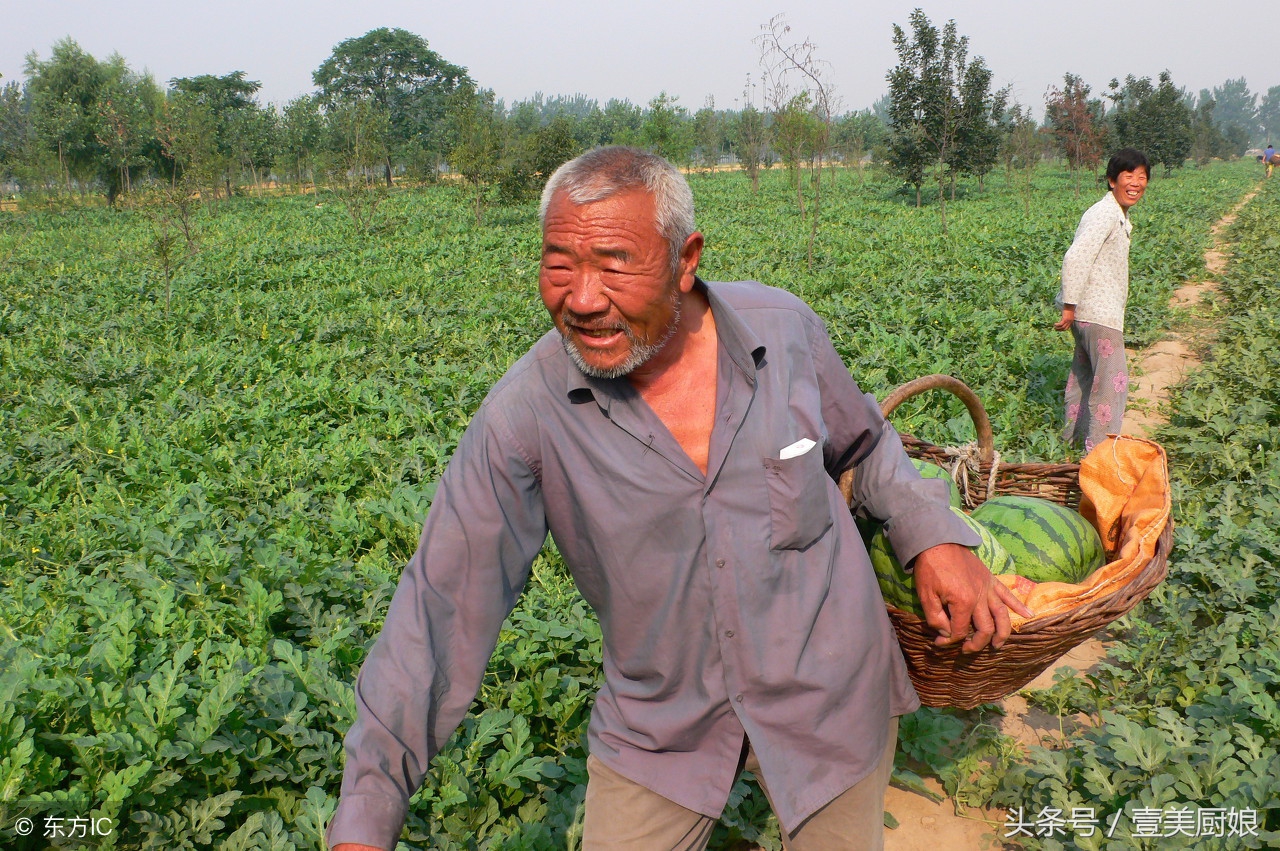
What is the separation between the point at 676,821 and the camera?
6.51ft

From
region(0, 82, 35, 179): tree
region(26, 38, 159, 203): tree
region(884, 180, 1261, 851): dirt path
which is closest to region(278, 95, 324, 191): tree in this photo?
region(26, 38, 159, 203): tree

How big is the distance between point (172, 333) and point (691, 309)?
36.1 ft

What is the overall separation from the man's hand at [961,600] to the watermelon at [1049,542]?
69 centimetres

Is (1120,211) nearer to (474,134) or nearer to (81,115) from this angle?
(474,134)

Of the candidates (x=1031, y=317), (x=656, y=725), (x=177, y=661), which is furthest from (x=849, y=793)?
(x=1031, y=317)

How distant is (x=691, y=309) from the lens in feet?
6.84

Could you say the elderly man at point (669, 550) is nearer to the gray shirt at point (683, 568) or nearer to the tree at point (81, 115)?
the gray shirt at point (683, 568)

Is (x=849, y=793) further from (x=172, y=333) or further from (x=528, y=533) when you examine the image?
(x=172, y=333)

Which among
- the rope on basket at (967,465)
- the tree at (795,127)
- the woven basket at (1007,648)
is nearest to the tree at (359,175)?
Result: the tree at (795,127)

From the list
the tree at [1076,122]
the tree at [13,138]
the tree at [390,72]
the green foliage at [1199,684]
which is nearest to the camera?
the green foliage at [1199,684]

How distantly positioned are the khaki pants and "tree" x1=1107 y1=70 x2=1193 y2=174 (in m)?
55.3

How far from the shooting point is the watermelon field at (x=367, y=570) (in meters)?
2.92

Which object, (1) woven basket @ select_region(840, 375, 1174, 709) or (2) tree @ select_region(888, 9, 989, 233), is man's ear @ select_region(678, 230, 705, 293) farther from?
(2) tree @ select_region(888, 9, 989, 233)

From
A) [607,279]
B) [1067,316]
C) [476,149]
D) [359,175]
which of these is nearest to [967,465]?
[607,279]
